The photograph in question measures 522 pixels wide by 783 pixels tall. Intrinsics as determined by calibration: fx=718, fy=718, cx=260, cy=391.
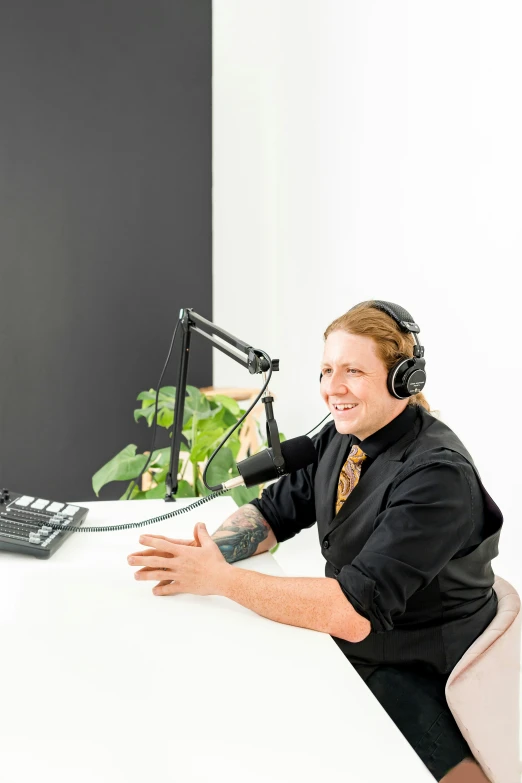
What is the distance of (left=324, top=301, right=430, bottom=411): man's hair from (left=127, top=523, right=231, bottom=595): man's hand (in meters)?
0.45

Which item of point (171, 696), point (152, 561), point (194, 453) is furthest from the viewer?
point (194, 453)

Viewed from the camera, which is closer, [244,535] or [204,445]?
[244,535]

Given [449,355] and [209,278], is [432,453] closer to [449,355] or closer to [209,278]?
[449,355]

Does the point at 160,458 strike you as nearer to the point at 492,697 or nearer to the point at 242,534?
the point at 242,534

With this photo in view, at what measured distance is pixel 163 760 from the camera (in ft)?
2.46

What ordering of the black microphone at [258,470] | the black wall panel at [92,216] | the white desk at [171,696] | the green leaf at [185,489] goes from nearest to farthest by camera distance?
the white desk at [171,696] → the black microphone at [258,470] → the green leaf at [185,489] → the black wall panel at [92,216]

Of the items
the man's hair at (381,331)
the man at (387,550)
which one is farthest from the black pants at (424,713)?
the man's hair at (381,331)

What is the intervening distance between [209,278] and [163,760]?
2661 millimetres

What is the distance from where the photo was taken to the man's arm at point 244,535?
134 cm

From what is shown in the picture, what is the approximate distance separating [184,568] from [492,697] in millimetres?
515

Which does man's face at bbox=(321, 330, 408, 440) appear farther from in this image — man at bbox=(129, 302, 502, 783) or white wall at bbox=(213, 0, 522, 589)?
white wall at bbox=(213, 0, 522, 589)

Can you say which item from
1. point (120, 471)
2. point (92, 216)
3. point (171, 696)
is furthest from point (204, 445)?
point (171, 696)

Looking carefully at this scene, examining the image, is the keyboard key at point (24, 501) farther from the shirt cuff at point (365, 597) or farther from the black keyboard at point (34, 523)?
the shirt cuff at point (365, 597)

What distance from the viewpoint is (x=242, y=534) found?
1374 mm
